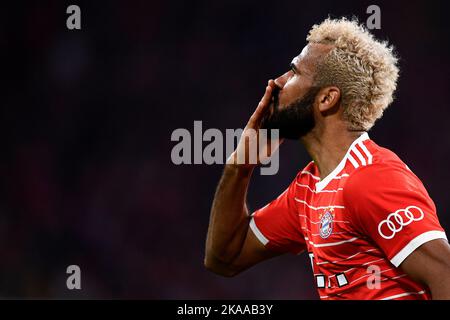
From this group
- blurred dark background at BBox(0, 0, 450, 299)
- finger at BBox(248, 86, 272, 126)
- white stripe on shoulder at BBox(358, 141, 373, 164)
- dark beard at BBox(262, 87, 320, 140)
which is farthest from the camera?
blurred dark background at BBox(0, 0, 450, 299)

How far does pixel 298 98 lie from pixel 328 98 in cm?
12

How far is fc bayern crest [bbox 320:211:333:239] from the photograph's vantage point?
2.47m

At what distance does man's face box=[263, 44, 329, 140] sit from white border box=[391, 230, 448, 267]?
31.3 inches

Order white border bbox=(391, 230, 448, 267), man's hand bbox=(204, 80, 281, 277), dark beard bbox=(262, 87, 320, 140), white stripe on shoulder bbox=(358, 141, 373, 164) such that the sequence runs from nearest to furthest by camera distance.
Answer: white border bbox=(391, 230, 448, 267) → white stripe on shoulder bbox=(358, 141, 373, 164) → dark beard bbox=(262, 87, 320, 140) → man's hand bbox=(204, 80, 281, 277)

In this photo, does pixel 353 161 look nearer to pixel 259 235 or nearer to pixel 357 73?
pixel 357 73

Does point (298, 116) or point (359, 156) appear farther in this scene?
point (298, 116)

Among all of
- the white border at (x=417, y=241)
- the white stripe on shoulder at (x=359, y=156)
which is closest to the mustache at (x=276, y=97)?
the white stripe on shoulder at (x=359, y=156)

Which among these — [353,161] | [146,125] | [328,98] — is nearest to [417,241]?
[353,161]

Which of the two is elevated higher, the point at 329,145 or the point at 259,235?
the point at 329,145

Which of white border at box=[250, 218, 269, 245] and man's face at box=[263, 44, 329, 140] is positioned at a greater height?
man's face at box=[263, 44, 329, 140]

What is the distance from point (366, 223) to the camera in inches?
89.7

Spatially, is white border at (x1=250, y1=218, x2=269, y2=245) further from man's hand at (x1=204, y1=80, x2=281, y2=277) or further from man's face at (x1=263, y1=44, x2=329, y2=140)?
man's face at (x1=263, y1=44, x2=329, y2=140)

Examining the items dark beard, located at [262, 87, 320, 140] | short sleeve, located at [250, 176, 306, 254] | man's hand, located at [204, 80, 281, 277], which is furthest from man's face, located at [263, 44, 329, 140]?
short sleeve, located at [250, 176, 306, 254]

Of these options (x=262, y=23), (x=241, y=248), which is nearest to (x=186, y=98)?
(x=262, y=23)
